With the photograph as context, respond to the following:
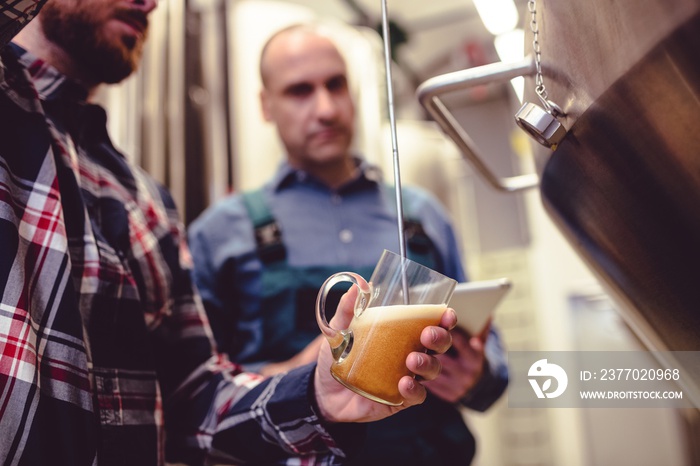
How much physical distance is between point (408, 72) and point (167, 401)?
2.59 metres

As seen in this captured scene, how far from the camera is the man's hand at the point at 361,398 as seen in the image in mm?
504

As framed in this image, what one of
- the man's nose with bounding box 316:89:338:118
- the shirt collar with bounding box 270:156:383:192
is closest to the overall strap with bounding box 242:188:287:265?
the shirt collar with bounding box 270:156:383:192

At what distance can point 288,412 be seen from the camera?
27.1 inches

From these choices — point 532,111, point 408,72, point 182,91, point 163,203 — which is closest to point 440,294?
point 532,111

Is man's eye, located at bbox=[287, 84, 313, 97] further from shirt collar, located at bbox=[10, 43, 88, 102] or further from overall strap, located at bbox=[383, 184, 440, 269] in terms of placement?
shirt collar, located at bbox=[10, 43, 88, 102]

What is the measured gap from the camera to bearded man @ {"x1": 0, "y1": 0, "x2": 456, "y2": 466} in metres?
0.52

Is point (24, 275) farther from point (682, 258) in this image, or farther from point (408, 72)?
point (408, 72)

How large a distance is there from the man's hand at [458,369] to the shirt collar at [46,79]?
681 millimetres

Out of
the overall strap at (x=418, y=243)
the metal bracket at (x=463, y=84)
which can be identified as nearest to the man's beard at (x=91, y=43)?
the metal bracket at (x=463, y=84)

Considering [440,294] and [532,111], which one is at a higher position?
[532,111]

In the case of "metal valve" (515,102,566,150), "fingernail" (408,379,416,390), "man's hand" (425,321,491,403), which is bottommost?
"man's hand" (425,321,491,403)

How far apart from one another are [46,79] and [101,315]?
0.28 metres

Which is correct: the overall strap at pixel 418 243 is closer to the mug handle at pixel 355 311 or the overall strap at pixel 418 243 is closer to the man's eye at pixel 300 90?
the man's eye at pixel 300 90

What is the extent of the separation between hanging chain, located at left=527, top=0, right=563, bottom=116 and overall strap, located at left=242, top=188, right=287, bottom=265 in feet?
2.44
